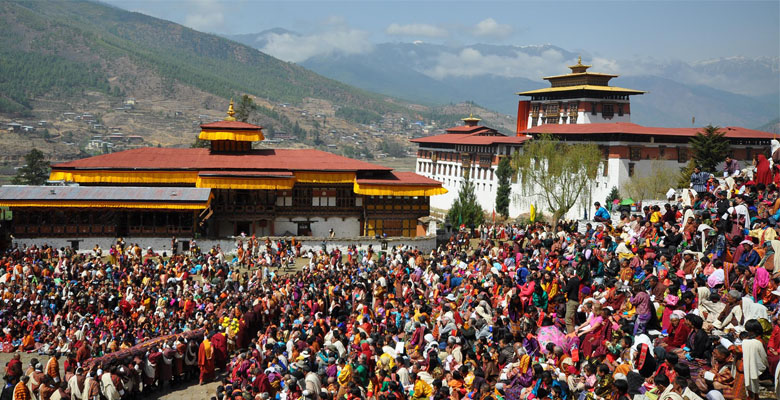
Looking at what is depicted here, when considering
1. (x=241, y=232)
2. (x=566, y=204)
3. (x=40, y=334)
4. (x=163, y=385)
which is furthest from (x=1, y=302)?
(x=566, y=204)

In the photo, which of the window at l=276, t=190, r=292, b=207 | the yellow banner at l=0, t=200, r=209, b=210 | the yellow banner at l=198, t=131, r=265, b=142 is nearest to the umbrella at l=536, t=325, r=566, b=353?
the yellow banner at l=0, t=200, r=209, b=210

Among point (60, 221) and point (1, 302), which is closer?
point (1, 302)

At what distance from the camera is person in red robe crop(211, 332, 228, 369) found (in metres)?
20.3

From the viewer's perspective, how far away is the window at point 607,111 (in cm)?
7844

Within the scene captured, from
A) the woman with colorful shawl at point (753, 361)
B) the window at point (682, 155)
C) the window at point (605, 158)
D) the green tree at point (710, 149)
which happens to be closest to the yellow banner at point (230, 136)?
the window at point (605, 158)

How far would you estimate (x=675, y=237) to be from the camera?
66.4 feet

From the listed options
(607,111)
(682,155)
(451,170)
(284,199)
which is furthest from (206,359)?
(607,111)

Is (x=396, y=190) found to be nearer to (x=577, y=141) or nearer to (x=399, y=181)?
(x=399, y=181)

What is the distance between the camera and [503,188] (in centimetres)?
7269

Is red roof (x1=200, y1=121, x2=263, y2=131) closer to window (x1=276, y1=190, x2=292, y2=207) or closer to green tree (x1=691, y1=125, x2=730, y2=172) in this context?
window (x1=276, y1=190, x2=292, y2=207)

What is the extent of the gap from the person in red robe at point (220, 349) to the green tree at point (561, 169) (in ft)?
120

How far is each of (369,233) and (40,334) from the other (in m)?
25.0

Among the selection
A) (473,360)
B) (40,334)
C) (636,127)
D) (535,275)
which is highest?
(636,127)

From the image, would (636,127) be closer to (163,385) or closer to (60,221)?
(60,221)
